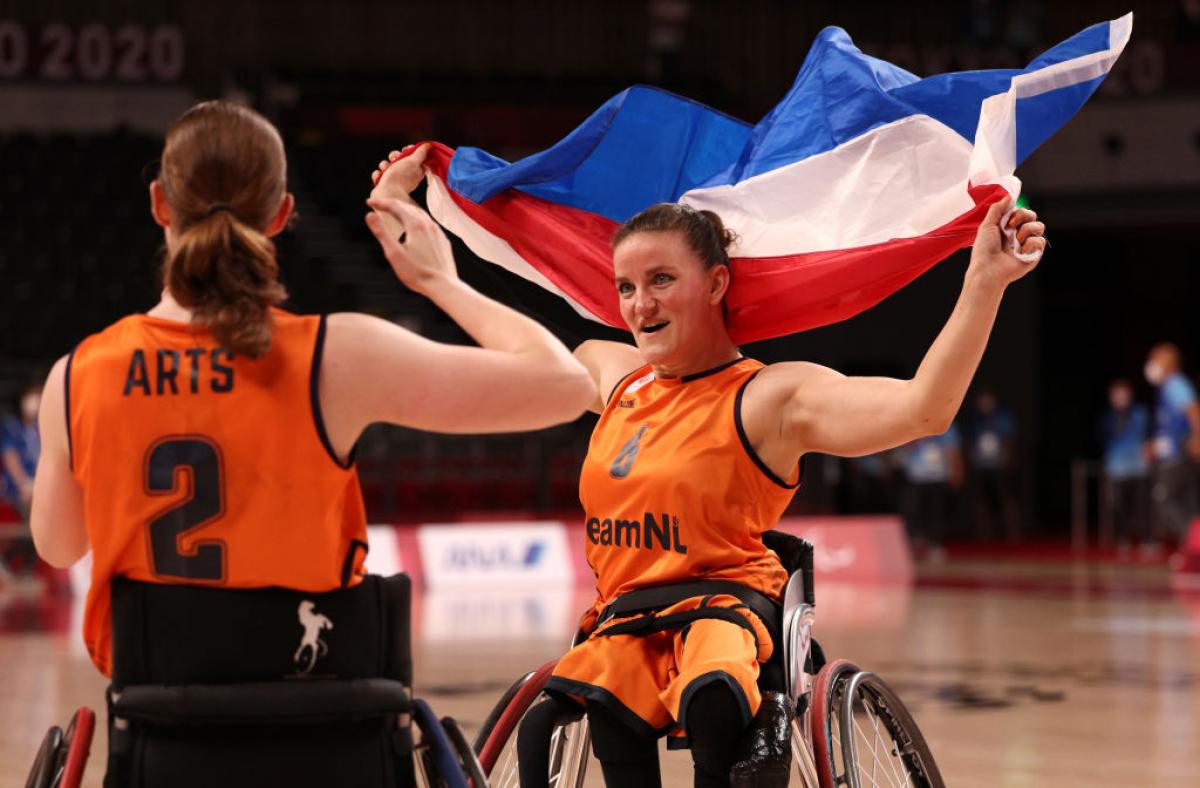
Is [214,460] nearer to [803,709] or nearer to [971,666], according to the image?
[803,709]

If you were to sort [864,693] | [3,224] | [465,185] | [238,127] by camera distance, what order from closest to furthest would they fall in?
[238,127]
[864,693]
[465,185]
[3,224]

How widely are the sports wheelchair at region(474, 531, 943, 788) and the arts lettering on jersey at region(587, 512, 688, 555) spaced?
84mm

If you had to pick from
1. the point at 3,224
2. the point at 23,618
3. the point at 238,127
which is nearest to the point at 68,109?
the point at 3,224

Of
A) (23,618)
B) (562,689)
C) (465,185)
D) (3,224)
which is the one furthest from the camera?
(3,224)

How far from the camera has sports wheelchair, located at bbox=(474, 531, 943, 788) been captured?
10.6ft

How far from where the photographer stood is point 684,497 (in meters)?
3.31

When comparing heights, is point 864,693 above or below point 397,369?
below

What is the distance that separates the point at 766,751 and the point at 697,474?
547mm

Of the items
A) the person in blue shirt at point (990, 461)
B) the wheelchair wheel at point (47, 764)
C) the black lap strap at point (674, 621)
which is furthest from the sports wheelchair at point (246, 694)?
the person in blue shirt at point (990, 461)

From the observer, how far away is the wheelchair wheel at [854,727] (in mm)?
3203

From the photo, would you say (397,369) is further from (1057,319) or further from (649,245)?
(1057,319)

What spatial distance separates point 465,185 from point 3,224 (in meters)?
14.8

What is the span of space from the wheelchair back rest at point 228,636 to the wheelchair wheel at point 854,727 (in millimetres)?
1109

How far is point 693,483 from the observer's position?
3307 millimetres
